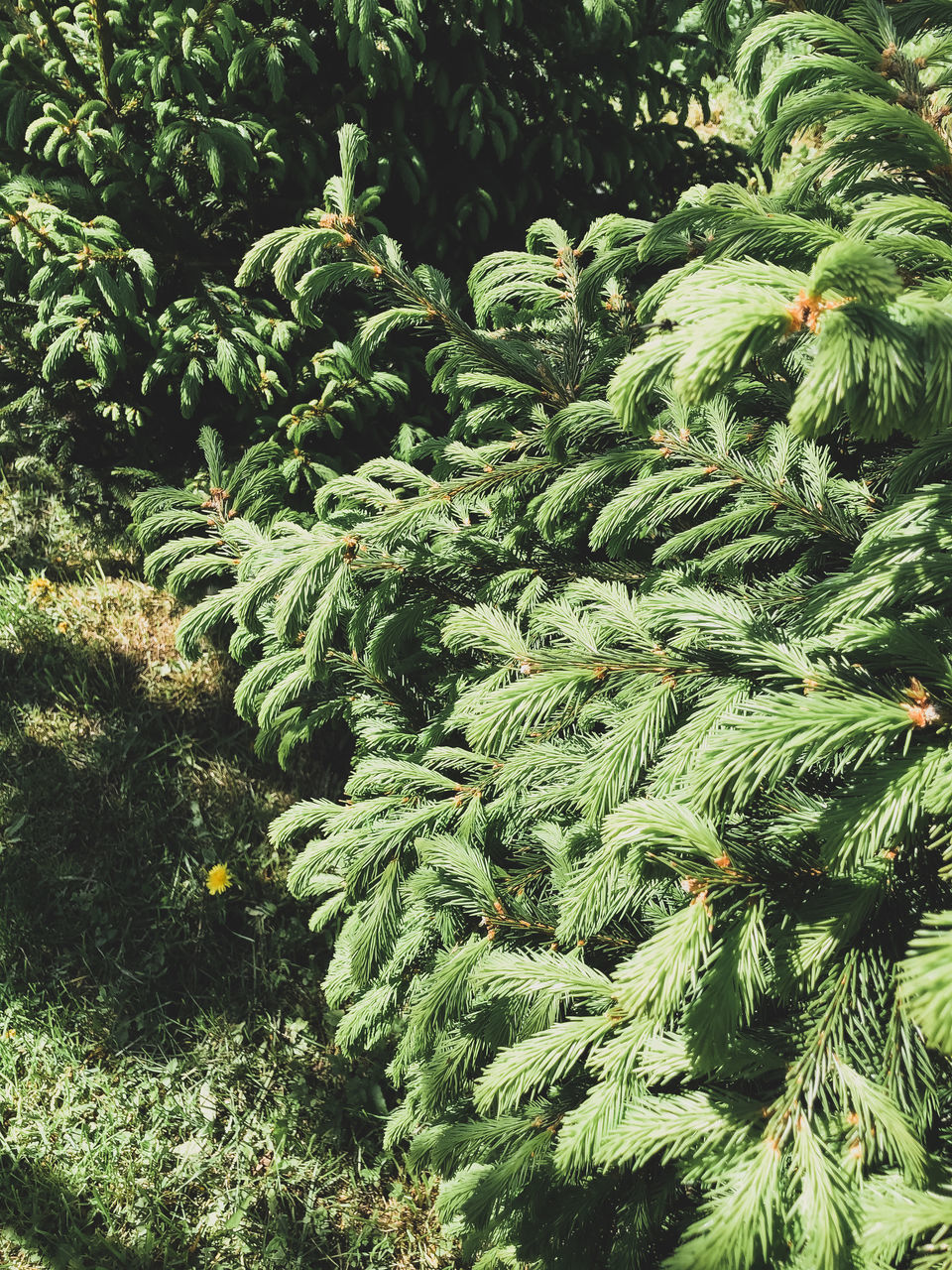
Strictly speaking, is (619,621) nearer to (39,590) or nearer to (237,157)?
(237,157)

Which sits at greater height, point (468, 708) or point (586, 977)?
point (468, 708)

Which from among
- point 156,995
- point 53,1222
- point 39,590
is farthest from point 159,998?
point 39,590

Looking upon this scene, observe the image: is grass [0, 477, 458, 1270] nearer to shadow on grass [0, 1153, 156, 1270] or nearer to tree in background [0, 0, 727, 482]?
shadow on grass [0, 1153, 156, 1270]

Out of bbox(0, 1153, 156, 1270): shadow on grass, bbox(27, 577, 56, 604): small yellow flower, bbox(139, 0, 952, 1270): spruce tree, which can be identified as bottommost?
bbox(0, 1153, 156, 1270): shadow on grass

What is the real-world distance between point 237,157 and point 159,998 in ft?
9.32

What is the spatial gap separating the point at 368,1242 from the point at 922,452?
253 cm

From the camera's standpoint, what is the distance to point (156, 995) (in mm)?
2895

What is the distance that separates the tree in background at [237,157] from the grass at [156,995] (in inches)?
40.2

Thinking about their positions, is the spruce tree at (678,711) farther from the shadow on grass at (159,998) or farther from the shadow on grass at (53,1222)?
the shadow on grass at (53,1222)

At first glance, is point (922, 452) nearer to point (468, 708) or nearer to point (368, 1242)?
point (468, 708)

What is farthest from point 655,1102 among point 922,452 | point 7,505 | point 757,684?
point 7,505

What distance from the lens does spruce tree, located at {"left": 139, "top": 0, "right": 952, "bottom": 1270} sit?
1.00 m

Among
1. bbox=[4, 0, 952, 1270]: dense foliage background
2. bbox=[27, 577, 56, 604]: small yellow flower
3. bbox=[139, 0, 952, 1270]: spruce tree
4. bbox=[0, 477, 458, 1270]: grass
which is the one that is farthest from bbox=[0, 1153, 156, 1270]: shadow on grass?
bbox=[27, 577, 56, 604]: small yellow flower

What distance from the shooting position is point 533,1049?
51.2 inches
